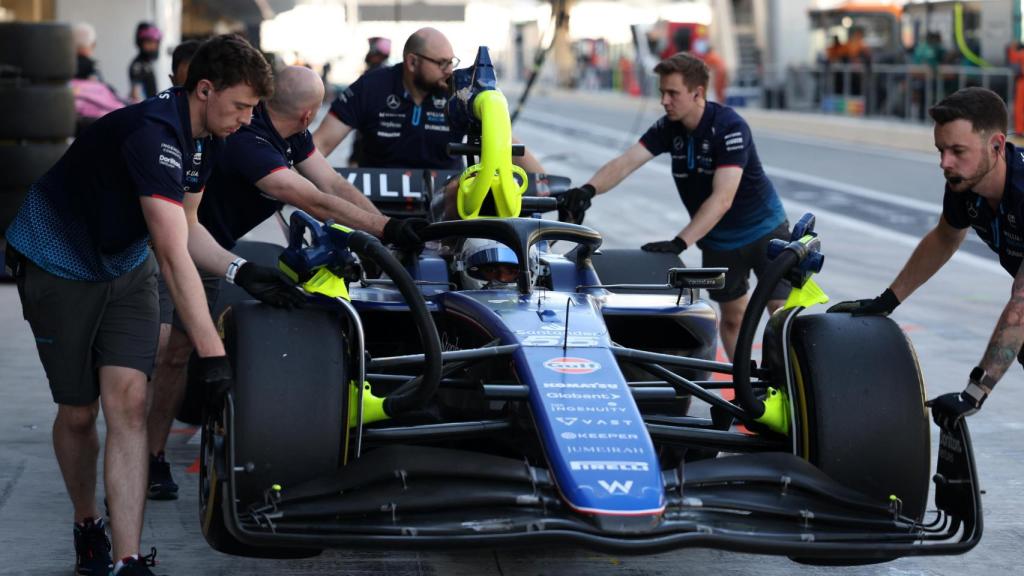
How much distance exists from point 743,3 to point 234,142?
43.5m

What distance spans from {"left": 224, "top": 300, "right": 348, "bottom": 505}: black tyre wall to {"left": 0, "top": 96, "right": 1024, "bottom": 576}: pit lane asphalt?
655mm

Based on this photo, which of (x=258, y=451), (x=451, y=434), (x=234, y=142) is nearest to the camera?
(x=258, y=451)

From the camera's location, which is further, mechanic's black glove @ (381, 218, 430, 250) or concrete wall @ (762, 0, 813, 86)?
concrete wall @ (762, 0, 813, 86)

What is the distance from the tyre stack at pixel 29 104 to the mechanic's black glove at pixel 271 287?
292 inches

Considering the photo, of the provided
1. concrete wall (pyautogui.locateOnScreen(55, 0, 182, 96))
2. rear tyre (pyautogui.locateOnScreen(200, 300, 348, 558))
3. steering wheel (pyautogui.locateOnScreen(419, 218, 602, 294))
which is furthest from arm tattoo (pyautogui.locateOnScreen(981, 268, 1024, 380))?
concrete wall (pyautogui.locateOnScreen(55, 0, 182, 96))

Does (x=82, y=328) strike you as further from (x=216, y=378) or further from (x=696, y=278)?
(x=696, y=278)

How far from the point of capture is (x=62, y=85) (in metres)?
11.8

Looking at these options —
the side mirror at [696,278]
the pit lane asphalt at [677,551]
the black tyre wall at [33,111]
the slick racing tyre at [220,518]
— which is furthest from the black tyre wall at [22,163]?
the slick racing tyre at [220,518]

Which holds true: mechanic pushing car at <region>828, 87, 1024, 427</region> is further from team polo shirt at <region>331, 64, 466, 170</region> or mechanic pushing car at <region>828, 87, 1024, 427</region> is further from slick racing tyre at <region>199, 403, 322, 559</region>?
team polo shirt at <region>331, 64, 466, 170</region>

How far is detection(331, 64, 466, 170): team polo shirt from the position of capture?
8.05m

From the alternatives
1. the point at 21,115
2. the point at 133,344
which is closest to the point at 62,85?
the point at 21,115

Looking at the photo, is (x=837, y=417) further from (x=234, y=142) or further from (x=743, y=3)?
(x=743, y=3)

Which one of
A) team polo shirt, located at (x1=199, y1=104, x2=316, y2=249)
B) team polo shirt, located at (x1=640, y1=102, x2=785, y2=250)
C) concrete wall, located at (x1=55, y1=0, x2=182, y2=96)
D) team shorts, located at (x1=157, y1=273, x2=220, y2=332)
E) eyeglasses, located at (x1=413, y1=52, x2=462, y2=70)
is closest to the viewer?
team polo shirt, located at (x1=199, y1=104, x2=316, y2=249)

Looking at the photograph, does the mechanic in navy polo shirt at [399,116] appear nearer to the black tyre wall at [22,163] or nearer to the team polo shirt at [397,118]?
the team polo shirt at [397,118]
